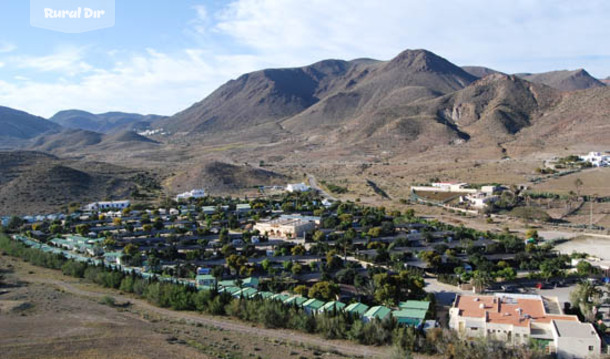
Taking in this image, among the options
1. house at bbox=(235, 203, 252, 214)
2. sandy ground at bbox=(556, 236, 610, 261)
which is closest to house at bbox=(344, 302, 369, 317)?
sandy ground at bbox=(556, 236, 610, 261)

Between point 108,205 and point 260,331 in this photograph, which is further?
point 108,205

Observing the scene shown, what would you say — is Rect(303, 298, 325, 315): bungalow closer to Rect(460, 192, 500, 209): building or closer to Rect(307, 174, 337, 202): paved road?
Rect(460, 192, 500, 209): building

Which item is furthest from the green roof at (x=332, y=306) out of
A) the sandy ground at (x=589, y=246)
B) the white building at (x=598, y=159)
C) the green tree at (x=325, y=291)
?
the white building at (x=598, y=159)

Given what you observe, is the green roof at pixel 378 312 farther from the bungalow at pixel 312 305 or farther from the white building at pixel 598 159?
the white building at pixel 598 159

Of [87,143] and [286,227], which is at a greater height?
[87,143]

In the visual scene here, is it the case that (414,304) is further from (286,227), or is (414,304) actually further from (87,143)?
(87,143)

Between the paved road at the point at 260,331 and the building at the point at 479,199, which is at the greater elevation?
the building at the point at 479,199

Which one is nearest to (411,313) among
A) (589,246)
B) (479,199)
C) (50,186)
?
(589,246)
